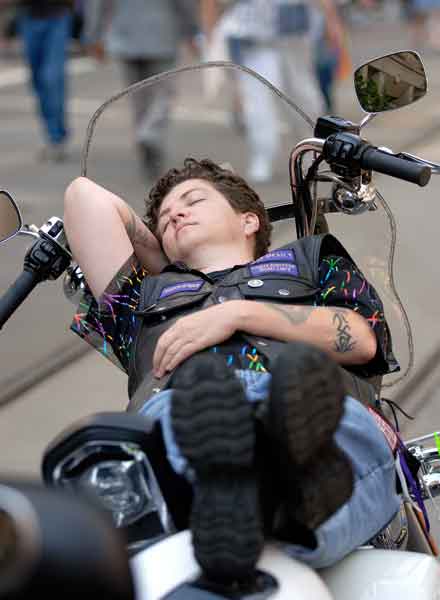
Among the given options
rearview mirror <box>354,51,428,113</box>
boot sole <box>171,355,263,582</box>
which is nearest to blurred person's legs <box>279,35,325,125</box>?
rearview mirror <box>354,51,428,113</box>

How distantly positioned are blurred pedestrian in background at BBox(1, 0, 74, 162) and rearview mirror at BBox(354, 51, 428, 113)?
6.95 metres

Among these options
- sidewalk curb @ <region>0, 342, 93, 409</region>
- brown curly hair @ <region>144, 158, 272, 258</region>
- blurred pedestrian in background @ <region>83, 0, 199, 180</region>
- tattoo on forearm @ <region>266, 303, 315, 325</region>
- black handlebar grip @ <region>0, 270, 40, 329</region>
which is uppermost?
blurred pedestrian in background @ <region>83, 0, 199, 180</region>

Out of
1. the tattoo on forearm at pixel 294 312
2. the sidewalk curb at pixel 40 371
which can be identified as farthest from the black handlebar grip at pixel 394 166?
the sidewalk curb at pixel 40 371

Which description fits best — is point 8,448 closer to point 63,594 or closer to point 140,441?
point 140,441

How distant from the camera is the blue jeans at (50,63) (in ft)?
30.1

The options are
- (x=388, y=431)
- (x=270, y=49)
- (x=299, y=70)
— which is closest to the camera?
(x=388, y=431)

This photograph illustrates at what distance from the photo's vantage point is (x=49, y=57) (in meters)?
9.26

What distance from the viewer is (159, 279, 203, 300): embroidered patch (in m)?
2.51

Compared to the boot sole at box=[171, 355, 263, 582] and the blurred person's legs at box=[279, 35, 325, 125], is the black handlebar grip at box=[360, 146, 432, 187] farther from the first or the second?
the blurred person's legs at box=[279, 35, 325, 125]

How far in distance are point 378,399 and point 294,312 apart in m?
0.32

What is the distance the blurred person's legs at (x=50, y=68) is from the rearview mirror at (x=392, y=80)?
695 centimetres

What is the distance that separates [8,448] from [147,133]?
11.3 feet

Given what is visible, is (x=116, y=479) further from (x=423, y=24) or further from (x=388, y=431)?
(x=423, y=24)

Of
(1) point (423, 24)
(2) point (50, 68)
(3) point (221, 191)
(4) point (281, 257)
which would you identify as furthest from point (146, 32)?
(1) point (423, 24)
